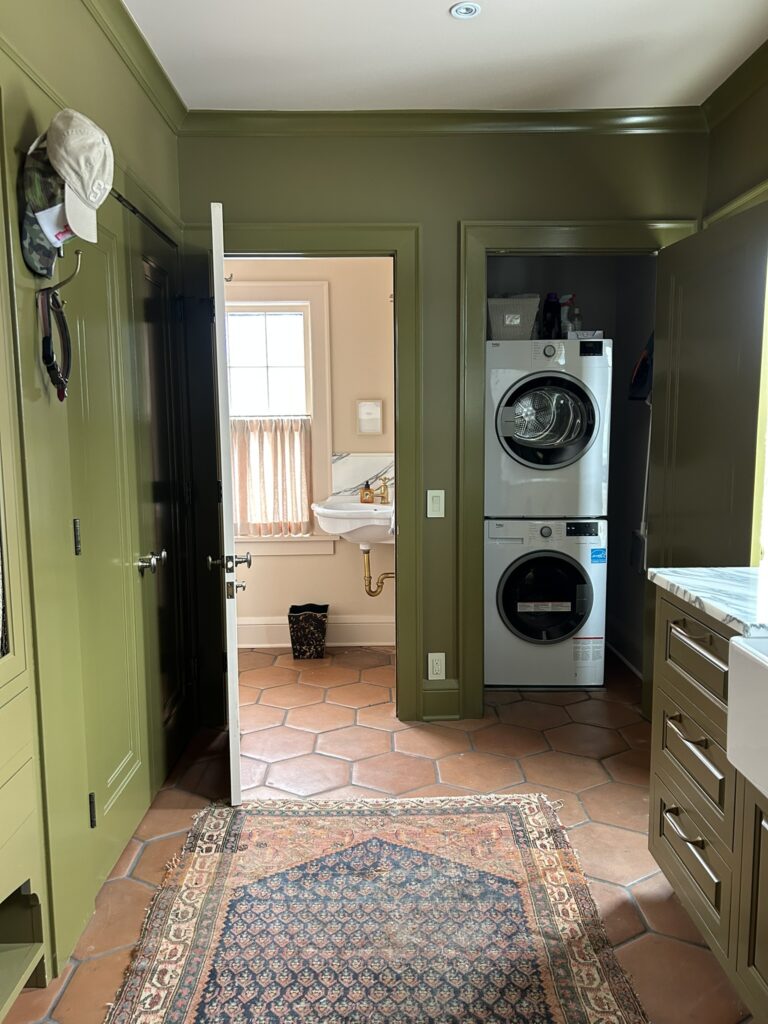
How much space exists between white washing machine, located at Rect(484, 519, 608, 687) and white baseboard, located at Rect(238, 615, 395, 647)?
0.95 metres

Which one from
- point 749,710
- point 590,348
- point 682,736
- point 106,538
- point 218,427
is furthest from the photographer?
point 590,348

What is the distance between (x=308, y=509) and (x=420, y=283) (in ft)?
5.54

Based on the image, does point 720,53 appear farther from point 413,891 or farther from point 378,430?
point 413,891

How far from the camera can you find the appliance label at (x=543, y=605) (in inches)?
145

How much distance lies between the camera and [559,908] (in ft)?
6.75

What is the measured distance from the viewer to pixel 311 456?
4.38 m

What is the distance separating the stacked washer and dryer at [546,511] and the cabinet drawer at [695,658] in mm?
1605

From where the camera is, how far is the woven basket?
358 cm

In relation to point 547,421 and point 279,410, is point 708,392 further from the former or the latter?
point 279,410

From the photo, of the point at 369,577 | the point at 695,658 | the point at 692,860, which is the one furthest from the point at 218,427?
the point at 692,860

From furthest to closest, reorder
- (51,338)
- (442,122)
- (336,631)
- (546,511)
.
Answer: (336,631), (546,511), (442,122), (51,338)

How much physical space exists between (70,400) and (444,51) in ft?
5.85

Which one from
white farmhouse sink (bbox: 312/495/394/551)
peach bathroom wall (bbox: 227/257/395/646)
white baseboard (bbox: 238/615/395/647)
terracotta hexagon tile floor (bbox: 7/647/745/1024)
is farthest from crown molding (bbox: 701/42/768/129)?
white baseboard (bbox: 238/615/395/647)

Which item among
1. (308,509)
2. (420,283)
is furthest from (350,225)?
(308,509)
